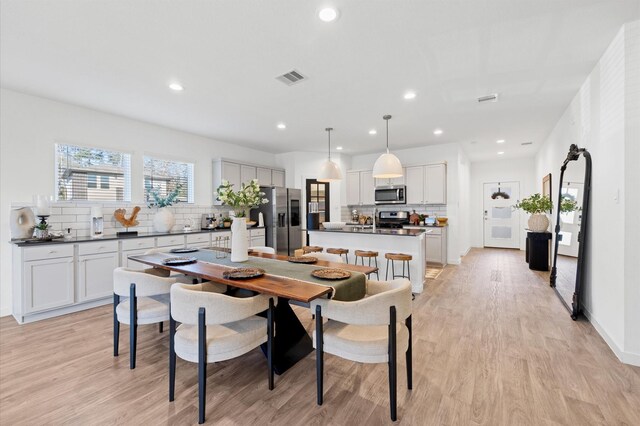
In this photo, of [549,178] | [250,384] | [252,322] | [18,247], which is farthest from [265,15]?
[549,178]

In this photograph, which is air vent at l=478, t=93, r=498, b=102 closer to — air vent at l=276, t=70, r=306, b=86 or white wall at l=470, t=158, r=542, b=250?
air vent at l=276, t=70, r=306, b=86

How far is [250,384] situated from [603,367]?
2.85 m

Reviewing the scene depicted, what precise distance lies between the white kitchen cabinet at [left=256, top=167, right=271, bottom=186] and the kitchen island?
205 cm

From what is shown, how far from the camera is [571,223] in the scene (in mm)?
3727

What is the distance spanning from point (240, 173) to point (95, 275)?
3165mm

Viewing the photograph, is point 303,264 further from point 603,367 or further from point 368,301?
point 603,367

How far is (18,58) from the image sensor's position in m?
2.78

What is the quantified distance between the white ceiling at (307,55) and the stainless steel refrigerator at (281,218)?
7.21ft

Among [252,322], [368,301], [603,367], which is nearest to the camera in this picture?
[368,301]

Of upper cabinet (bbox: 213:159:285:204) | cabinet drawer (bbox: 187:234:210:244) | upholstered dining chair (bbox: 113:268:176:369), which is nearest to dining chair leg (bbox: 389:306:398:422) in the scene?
upholstered dining chair (bbox: 113:268:176:369)

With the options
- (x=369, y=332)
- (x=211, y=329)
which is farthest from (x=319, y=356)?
(x=211, y=329)

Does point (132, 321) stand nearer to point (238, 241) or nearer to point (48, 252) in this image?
point (238, 241)

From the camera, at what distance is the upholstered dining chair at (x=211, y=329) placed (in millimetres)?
1749

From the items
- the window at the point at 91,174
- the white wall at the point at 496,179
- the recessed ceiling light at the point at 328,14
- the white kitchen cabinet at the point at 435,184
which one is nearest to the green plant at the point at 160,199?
the window at the point at 91,174
